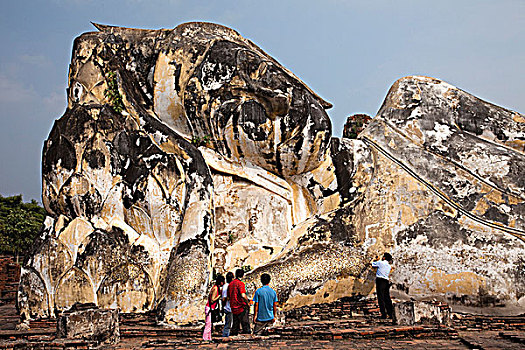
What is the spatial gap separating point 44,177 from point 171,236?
1.83 metres

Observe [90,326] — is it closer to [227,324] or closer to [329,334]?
[227,324]

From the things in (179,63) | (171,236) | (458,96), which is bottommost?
(171,236)

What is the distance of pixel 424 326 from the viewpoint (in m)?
5.36

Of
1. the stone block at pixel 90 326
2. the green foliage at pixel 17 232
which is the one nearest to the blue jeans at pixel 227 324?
the stone block at pixel 90 326

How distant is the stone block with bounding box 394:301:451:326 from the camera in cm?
577

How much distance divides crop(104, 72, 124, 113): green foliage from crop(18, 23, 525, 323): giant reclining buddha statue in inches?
0.6

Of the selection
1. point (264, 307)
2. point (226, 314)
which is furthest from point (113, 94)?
point (264, 307)

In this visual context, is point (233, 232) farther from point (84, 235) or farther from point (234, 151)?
point (84, 235)

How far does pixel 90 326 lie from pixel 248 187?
2.93 metres

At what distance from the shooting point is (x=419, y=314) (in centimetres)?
577

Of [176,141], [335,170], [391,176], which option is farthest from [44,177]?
[391,176]

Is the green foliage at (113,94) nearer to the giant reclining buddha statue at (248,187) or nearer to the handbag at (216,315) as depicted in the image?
the giant reclining buddha statue at (248,187)

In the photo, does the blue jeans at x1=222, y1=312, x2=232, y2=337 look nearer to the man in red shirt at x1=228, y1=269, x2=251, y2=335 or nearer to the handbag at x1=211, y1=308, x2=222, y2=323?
the man in red shirt at x1=228, y1=269, x2=251, y2=335

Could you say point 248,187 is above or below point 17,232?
below
